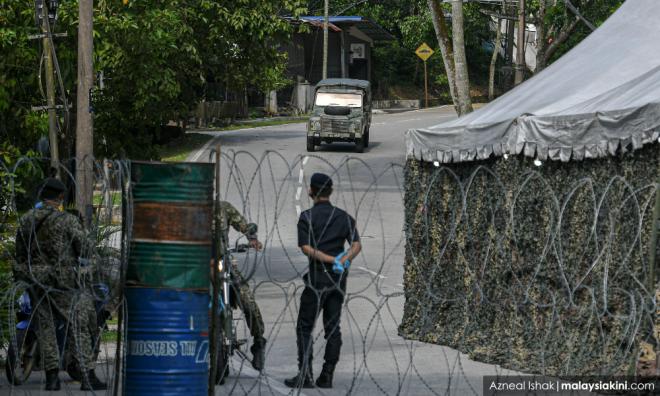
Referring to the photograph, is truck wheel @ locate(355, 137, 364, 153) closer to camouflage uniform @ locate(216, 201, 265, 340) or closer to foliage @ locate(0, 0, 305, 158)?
foliage @ locate(0, 0, 305, 158)

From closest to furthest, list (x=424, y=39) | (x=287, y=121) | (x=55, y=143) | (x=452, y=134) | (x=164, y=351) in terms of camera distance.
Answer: (x=164, y=351), (x=452, y=134), (x=55, y=143), (x=287, y=121), (x=424, y=39)

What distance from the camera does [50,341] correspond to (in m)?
9.34

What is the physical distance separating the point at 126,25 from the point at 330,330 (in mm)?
9665

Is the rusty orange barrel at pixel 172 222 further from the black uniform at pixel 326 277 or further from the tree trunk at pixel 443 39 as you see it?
the tree trunk at pixel 443 39

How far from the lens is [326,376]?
9.81 metres

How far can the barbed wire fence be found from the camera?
29.9ft

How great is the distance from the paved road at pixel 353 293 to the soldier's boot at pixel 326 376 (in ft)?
0.29

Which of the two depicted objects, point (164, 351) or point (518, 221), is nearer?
point (164, 351)

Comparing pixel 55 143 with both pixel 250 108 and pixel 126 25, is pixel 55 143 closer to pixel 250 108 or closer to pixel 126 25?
pixel 126 25

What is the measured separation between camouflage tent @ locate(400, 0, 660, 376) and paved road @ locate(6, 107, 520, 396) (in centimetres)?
50

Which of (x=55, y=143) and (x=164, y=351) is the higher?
(x=55, y=143)

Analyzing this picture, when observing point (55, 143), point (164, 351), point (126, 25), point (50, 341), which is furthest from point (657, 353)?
point (126, 25)

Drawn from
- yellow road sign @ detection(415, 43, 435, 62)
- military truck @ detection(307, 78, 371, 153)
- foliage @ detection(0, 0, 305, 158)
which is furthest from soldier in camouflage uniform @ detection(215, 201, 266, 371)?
yellow road sign @ detection(415, 43, 435, 62)

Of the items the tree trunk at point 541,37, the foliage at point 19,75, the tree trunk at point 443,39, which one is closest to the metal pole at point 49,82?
the foliage at point 19,75
